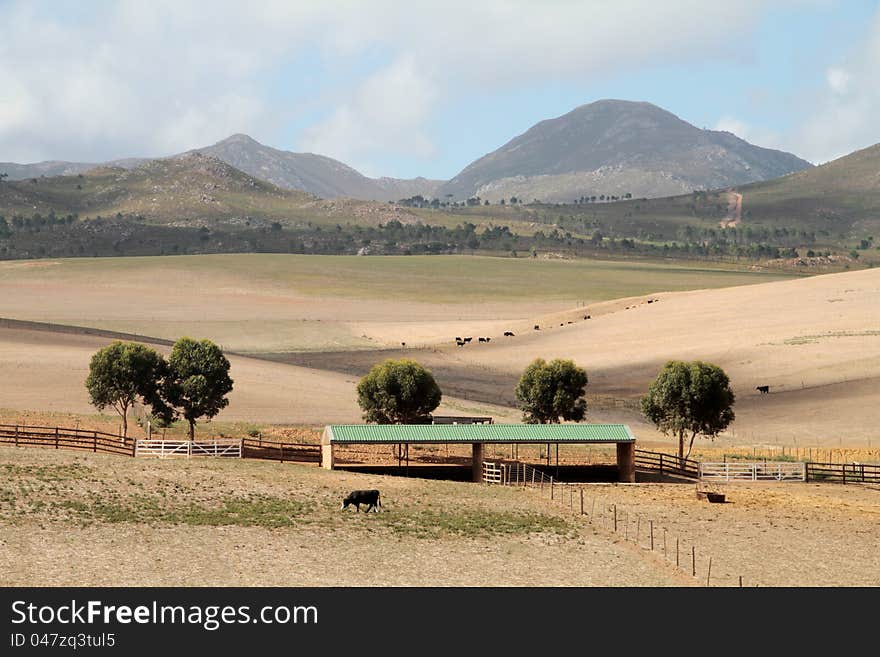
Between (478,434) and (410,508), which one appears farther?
(478,434)

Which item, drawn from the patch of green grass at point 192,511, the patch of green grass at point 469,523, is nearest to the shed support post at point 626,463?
the patch of green grass at point 469,523

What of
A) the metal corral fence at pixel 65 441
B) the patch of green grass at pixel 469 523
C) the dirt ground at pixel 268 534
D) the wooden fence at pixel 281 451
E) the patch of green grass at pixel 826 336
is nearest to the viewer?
the dirt ground at pixel 268 534

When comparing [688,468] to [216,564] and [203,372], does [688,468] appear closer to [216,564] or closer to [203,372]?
[203,372]

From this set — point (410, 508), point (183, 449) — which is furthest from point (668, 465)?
point (183, 449)

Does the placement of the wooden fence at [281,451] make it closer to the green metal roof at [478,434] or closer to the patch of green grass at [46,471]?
the green metal roof at [478,434]

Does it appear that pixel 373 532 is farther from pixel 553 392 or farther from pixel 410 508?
pixel 553 392

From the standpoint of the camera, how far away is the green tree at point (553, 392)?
90.3 metres

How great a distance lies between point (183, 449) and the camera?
229 feet

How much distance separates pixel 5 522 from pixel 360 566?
538 inches

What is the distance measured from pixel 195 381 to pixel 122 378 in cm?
445

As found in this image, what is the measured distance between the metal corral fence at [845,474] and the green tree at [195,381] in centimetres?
3597

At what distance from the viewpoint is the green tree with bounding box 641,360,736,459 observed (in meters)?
84.9
